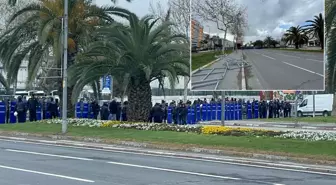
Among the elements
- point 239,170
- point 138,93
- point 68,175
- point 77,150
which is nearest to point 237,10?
point 138,93

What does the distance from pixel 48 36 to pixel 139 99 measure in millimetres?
5778

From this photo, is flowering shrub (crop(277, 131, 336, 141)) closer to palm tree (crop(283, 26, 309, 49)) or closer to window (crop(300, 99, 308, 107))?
palm tree (crop(283, 26, 309, 49))

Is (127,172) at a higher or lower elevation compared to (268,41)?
lower

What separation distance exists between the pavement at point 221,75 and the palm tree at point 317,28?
3.47m

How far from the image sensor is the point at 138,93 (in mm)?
28062

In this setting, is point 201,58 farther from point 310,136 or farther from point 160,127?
point 310,136

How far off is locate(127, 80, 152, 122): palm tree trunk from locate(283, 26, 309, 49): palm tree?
728cm

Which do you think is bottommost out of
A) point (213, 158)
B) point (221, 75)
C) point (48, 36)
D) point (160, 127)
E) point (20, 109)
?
point (213, 158)

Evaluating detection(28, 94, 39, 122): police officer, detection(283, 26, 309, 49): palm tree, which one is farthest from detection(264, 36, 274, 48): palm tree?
detection(28, 94, 39, 122): police officer

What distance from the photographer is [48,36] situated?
28719mm

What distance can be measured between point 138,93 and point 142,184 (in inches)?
671

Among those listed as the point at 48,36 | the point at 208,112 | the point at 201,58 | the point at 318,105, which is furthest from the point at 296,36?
the point at 318,105

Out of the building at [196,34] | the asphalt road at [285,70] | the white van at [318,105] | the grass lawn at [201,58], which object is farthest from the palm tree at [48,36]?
the white van at [318,105]

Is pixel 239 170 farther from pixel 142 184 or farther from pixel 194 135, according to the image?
pixel 194 135
